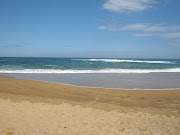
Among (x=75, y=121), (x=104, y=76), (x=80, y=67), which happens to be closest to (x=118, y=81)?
(x=104, y=76)

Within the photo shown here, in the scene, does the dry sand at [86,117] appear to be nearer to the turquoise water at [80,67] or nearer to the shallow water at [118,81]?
the shallow water at [118,81]

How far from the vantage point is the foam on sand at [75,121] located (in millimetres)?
4539

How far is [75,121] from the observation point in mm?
5215

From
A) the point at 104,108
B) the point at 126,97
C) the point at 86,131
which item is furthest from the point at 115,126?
the point at 126,97

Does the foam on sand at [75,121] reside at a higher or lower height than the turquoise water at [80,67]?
lower

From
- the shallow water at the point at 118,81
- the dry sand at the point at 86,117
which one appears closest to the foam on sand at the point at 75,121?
the dry sand at the point at 86,117

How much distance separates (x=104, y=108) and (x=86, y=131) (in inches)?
84.1

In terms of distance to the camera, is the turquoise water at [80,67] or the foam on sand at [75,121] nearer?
the foam on sand at [75,121]

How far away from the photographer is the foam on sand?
4539mm

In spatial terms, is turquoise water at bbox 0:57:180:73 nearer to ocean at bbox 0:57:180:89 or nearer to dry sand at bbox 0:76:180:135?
ocean at bbox 0:57:180:89

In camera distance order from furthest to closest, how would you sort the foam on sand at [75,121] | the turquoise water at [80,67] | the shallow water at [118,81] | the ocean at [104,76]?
the turquoise water at [80,67] → the ocean at [104,76] → the shallow water at [118,81] → the foam on sand at [75,121]

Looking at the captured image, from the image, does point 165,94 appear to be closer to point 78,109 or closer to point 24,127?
point 78,109

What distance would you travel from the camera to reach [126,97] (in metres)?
8.62

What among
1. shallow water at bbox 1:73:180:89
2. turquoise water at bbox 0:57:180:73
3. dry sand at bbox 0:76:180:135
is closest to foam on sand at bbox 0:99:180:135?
dry sand at bbox 0:76:180:135
